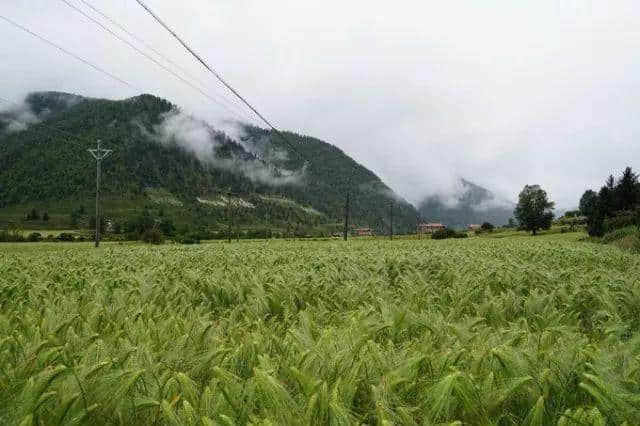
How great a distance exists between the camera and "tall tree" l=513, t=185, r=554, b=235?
116 meters

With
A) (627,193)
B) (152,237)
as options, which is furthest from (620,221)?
(152,237)

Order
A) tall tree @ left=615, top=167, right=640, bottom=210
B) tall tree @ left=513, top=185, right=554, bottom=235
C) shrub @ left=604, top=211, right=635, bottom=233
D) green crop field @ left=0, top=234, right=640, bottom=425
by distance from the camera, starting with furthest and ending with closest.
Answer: tall tree @ left=513, top=185, right=554, bottom=235 → tall tree @ left=615, top=167, right=640, bottom=210 → shrub @ left=604, top=211, right=635, bottom=233 → green crop field @ left=0, top=234, right=640, bottom=425

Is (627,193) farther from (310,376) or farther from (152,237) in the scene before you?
(310,376)

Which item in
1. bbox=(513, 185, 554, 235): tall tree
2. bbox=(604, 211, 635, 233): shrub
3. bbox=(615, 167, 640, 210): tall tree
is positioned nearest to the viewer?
bbox=(604, 211, 635, 233): shrub

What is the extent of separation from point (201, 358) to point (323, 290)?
12.5ft

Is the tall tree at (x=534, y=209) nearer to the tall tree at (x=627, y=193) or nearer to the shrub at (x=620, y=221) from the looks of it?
the tall tree at (x=627, y=193)

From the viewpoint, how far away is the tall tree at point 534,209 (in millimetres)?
115875

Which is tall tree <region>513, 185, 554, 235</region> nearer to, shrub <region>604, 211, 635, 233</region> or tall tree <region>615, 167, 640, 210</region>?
tall tree <region>615, 167, 640, 210</region>

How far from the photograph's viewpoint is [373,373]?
253cm

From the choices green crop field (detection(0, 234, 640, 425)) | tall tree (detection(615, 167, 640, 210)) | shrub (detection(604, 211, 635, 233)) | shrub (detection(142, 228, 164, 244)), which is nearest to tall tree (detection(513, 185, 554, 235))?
tall tree (detection(615, 167, 640, 210))

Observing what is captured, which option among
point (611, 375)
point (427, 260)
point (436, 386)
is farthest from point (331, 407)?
point (427, 260)

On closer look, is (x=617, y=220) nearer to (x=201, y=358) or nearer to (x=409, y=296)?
(x=409, y=296)

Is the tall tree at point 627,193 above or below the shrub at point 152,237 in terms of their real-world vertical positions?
above

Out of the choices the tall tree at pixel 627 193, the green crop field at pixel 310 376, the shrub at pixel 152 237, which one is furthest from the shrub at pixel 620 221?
the shrub at pixel 152 237
